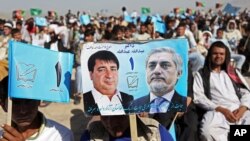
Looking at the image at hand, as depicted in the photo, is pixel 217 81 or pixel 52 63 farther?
pixel 217 81

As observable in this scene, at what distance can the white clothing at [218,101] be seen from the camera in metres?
4.61

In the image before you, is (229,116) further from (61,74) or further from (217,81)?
(61,74)

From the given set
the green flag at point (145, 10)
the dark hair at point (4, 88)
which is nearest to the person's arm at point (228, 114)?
the dark hair at point (4, 88)

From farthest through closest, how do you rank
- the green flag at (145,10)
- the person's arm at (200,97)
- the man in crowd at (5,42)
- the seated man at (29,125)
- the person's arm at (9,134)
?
the green flag at (145,10), the man in crowd at (5,42), the person's arm at (200,97), the seated man at (29,125), the person's arm at (9,134)

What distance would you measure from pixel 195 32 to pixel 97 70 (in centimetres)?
1096

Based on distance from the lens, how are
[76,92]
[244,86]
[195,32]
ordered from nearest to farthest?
[244,86], [76,92], [195,32]

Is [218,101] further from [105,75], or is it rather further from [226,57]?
[105,75]

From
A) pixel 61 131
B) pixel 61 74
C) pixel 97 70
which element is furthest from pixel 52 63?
pixel 61 131

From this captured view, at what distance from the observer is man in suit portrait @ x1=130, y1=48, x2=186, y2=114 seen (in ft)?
8.00

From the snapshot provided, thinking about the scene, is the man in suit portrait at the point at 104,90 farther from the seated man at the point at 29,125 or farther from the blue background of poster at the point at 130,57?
the seated man at the point at 29,125

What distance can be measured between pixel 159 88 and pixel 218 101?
2.56m

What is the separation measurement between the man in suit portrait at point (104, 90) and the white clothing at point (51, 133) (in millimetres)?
220

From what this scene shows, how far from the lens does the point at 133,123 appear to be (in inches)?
92.7

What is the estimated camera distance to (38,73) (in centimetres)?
233
